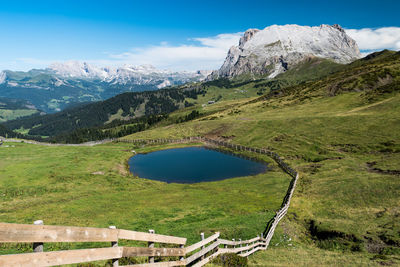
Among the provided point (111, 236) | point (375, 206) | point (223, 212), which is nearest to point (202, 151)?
point (223, 212)

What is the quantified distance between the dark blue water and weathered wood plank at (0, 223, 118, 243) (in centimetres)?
5742

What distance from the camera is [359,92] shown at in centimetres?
13738

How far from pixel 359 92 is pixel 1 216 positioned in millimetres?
158153

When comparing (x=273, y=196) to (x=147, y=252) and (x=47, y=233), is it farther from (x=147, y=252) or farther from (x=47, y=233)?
(x=47, y=233)

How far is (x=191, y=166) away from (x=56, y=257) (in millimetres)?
73445

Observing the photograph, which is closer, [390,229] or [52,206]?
[390,229]

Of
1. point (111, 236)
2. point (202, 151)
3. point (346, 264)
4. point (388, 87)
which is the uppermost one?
point (388, 87)

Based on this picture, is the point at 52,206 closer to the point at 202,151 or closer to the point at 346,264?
the point at 346,264

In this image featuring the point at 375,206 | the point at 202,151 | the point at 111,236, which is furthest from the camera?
the point at 202,151

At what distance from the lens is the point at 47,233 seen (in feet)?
20.6

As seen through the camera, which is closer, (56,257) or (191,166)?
(56,257)

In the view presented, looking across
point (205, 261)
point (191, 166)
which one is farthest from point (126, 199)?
point (191, 166)

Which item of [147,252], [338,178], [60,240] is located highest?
[60,240]

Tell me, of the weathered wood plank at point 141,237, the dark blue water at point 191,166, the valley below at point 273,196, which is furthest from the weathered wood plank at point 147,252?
the dark blue water at point 191,166
